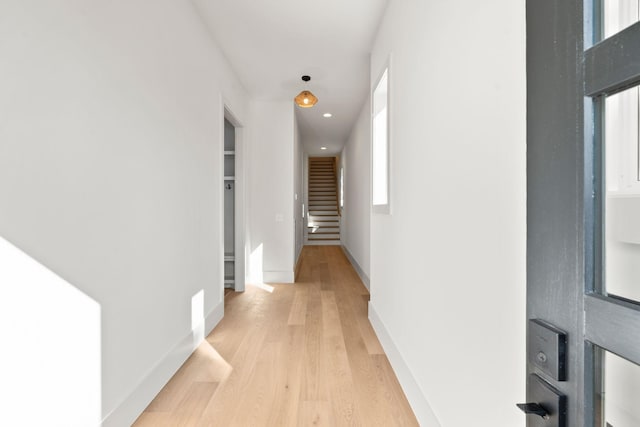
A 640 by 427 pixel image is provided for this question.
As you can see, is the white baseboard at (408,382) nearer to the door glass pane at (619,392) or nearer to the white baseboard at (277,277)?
the door glass pane at (619,392)

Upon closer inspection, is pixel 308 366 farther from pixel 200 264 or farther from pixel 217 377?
pixel 200 264

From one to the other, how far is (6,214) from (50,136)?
333 mm

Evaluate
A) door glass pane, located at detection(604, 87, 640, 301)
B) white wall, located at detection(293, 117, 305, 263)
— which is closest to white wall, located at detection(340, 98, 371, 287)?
white wall, located at detection(293, 117, 305, 263)

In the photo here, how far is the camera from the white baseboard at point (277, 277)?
4.97 meters

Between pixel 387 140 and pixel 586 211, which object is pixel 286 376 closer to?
pixel 387 140

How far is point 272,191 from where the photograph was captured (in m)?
4.96

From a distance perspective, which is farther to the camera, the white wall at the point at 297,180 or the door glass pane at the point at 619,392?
the white wall at the point at 297,180

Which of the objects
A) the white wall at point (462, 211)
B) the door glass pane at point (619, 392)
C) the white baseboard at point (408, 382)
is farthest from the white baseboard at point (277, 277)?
the door glass pane at point (619, 392)

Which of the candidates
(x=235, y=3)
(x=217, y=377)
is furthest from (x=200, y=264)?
(x=235, y=3)

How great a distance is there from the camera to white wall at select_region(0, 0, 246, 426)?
44.3 inches

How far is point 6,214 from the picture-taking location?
1056 millimetres

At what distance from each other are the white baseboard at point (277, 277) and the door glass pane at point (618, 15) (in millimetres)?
4746

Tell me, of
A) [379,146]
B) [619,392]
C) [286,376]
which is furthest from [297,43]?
[619,392]

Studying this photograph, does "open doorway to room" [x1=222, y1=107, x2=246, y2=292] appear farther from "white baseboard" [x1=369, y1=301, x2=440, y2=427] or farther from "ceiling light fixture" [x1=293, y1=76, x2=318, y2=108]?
"white baseboard" [x1=369, y1=301, x2=440, y2=427]
